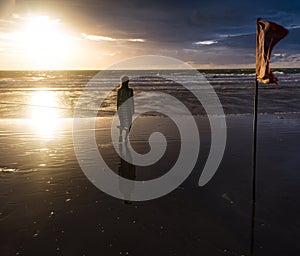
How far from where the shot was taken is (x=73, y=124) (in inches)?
602

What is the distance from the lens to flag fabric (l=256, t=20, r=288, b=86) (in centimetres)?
565

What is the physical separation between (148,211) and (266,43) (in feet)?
12.5

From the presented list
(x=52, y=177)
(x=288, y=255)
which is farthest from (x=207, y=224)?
(x=52, y=177)

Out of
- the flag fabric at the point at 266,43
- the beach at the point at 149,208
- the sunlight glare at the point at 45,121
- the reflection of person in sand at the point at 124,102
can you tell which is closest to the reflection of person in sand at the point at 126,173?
the beach at the point at 149,208

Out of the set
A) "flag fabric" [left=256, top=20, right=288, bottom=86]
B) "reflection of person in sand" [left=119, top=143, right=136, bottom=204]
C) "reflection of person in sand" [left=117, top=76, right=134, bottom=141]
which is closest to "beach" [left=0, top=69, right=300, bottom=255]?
"reflection of person in sand" [left=119, top=143, right=136, bottom=204]

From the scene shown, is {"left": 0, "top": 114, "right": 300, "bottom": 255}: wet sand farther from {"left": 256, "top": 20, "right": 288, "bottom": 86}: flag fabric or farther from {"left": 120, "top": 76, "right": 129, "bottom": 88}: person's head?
{"left": 256, "top": 20, "right": 288, "bottom": 86}: flag fabric

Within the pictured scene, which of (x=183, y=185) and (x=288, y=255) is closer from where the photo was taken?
(x=288, y=255)

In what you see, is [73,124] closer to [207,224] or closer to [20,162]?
Result: [20,162]

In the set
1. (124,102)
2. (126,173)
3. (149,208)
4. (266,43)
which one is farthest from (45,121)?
(266,43)

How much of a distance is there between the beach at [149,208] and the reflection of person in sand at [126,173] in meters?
0.17

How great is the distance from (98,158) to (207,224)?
15.7 ft

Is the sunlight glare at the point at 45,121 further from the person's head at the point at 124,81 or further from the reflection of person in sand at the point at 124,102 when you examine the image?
the person's head at the point at 124,81

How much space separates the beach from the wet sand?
2 centimetres

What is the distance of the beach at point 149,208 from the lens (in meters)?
4.80
